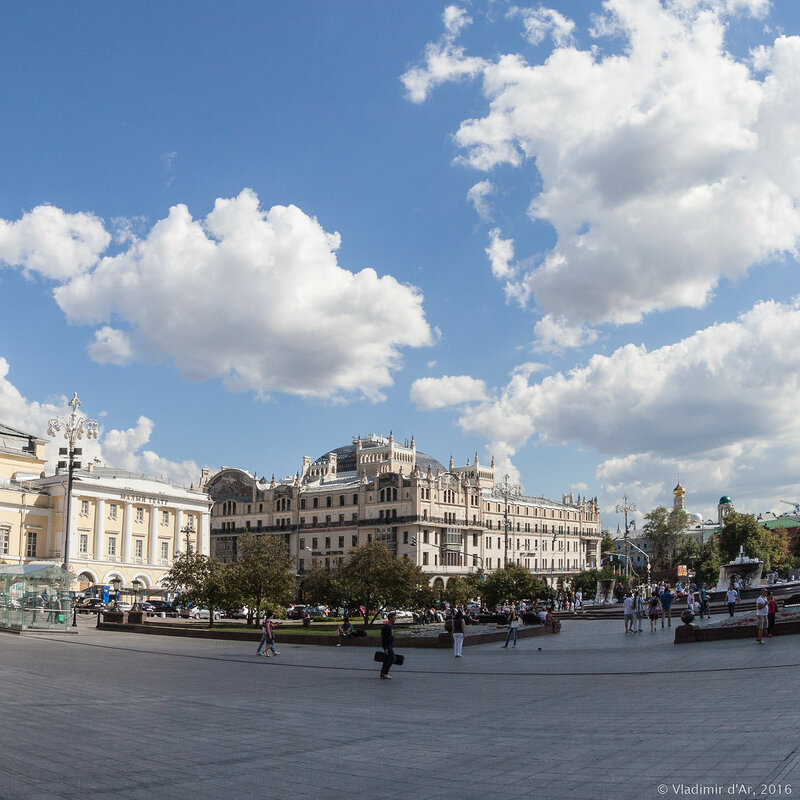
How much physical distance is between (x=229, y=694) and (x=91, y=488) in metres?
67.5

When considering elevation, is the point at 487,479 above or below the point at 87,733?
above

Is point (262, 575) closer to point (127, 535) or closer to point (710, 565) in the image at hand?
point (127, 535)

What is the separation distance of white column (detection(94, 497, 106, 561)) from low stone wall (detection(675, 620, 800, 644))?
63.3m

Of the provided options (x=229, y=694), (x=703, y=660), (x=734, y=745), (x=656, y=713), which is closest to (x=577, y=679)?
(x=703, y=660)

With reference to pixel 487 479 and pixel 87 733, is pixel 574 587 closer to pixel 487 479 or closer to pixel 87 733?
pixel 487 479

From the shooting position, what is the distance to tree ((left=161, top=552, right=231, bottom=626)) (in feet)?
146

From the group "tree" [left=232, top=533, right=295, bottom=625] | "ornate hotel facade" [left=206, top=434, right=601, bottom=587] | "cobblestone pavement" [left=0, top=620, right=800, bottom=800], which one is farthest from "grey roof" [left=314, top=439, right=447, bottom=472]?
"cobblestone pavement" [left=0, top=620, right=800, bottom=800]

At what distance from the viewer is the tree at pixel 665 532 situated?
12875 cm

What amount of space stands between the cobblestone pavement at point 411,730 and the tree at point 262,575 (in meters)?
20.5

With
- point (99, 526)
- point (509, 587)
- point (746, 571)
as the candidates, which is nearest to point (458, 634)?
point (509, 587)

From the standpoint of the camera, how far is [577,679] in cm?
1895

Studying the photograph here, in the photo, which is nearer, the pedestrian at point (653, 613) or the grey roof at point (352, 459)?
the pedestrian at point (653, 613)

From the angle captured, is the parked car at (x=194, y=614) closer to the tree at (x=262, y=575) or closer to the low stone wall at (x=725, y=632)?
the tree at (x=262, y=575)

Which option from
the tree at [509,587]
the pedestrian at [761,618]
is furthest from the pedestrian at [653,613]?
the tree at [509,587]
